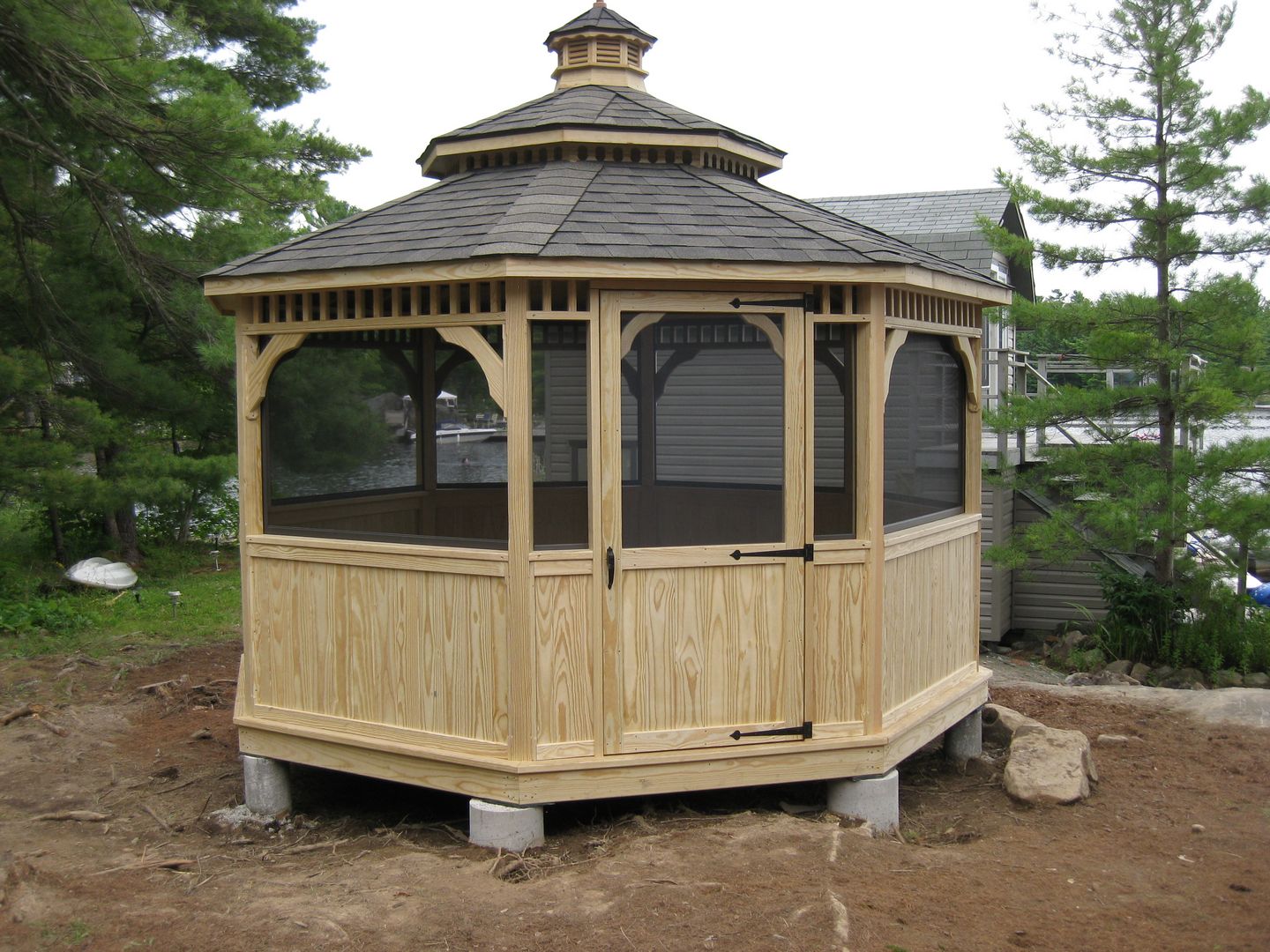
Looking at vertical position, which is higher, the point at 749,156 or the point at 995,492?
the point at 749,156

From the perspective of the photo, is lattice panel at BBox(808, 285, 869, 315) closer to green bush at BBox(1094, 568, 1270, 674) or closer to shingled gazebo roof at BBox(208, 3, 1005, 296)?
shingled gazebo roof at BBox(208, 3, 1005, 296)

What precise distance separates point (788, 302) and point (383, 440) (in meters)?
3.14

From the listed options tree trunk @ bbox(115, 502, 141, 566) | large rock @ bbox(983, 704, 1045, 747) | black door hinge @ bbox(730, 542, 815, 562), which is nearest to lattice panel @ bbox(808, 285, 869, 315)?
black door hinge @ bbox(730, 542, 815, 562)

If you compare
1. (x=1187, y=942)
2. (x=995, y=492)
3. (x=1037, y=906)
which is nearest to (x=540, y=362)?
(x=1037, y=906)

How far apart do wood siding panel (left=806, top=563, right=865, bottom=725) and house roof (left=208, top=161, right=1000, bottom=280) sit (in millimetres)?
1470

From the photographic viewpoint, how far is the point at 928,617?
614cm

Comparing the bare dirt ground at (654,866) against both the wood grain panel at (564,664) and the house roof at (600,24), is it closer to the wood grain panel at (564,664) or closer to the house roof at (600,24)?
the wood grain panel at (564,664)

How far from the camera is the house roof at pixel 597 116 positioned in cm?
603

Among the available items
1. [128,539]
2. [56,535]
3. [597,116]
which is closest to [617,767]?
[597,116]

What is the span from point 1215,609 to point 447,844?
842 centimetres

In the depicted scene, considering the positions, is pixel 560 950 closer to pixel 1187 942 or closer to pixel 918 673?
pixel 1187 942

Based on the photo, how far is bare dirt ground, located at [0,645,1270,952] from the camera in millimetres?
4223

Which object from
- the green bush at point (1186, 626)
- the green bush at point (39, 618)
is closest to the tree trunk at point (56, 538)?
the green bush at point (39, 618)

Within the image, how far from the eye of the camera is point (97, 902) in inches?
182
